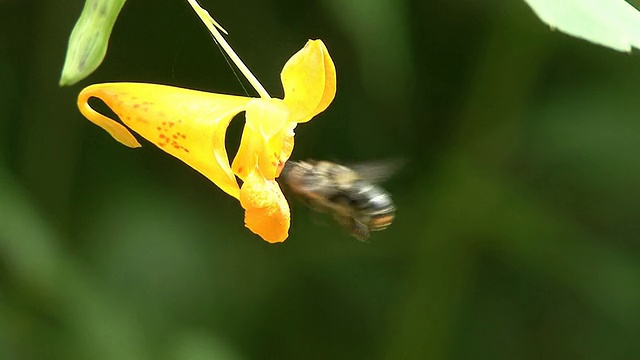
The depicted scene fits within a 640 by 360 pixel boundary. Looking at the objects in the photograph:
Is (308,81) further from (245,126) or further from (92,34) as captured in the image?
(92,34)

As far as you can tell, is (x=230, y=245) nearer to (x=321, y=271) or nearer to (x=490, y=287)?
(x=321, y=271)

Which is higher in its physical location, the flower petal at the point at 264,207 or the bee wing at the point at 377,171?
the bee wing at the point at 377,171

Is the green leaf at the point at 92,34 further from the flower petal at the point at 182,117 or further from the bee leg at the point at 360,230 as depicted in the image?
the bee leg at the point at 360,230

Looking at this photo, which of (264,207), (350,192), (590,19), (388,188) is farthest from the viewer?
(388,188)

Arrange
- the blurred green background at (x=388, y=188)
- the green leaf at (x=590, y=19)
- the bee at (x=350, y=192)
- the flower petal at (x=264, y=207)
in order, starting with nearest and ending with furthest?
the green leaf at (x=590, y=19) → the flower petal at (x=264, y=207) → the bee at (x=350, y=192) → the blurred green background at (x=388, y=188)

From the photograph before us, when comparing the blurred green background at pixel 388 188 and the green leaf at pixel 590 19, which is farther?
the blurred green background at pixel 388 188

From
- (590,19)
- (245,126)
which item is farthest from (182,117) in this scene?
(590,19)

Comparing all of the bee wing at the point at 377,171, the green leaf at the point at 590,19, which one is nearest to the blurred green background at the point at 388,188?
the bee wing at the point at 377,171
